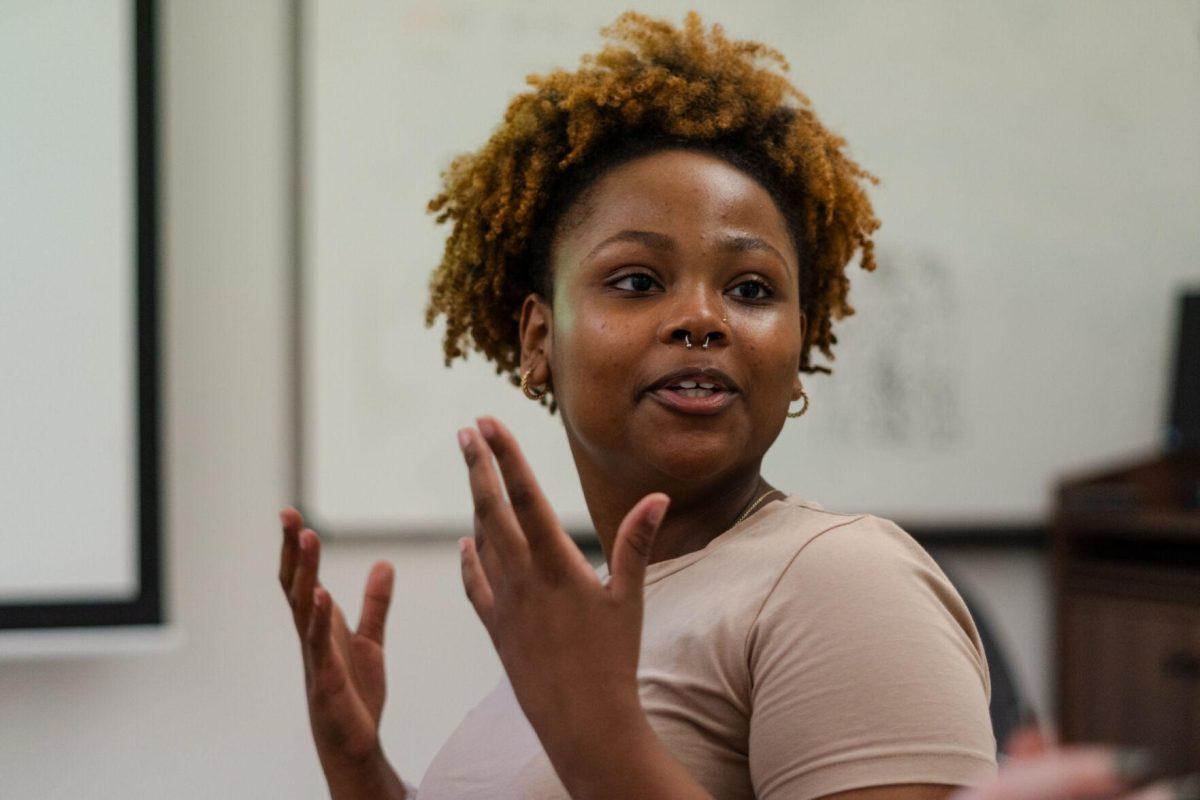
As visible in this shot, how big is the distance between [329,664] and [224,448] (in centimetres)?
124

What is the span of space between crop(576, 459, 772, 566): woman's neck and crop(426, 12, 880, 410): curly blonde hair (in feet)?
0.65

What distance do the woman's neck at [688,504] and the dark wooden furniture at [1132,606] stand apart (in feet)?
5.45

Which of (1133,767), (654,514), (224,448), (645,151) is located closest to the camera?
(1133,767)

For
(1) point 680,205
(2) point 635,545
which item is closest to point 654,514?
(2) point 635,545

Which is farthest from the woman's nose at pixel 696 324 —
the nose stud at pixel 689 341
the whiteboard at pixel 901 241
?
the whiteboard at pixel 901 241

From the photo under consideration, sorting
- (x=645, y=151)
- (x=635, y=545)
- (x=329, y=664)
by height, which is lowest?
(x=329, y=664)

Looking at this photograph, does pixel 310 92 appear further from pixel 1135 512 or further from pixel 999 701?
pixel 1135 512

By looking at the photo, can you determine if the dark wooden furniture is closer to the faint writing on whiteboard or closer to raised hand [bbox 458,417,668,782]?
the faint writing on whiteboard

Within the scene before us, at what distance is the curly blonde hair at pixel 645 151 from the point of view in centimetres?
103

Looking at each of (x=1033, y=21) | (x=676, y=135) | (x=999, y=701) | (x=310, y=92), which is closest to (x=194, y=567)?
(x=310, y=92)

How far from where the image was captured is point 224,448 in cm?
222

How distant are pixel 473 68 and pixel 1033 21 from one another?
4.02ft

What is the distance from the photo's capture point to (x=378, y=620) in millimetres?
1159

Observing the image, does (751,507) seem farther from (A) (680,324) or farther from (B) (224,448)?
(B) (224,448)
